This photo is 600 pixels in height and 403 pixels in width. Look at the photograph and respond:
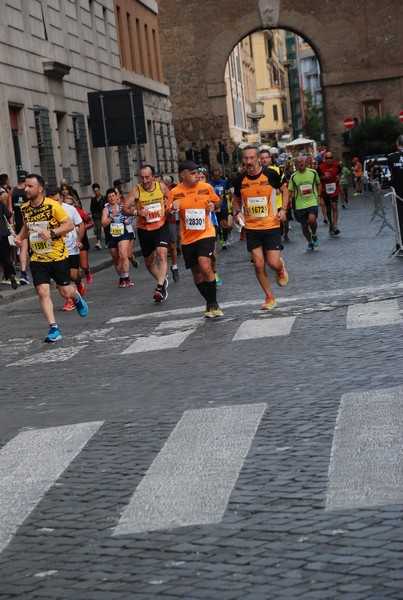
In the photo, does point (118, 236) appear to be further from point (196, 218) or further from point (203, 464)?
point (203, 464)

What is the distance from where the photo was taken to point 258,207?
15.5m

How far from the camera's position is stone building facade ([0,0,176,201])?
1232 inches

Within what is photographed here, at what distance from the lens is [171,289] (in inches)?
→ 780

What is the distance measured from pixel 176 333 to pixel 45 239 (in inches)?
70.7

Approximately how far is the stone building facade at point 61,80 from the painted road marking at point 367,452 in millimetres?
22094

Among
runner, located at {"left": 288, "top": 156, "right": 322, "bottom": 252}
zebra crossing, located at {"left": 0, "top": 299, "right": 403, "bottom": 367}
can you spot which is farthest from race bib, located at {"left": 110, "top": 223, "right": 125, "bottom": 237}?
zebra crossing, located at {"left": 0, "top": 299, "right": 403, "bottom": 367}

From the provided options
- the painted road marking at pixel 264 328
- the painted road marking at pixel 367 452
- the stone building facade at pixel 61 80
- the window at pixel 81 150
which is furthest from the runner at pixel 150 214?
the window at pixel 81 150

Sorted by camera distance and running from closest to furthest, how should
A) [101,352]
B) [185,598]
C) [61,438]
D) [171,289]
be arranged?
[185,598] < [61,438] < [101,352] < [171,289]

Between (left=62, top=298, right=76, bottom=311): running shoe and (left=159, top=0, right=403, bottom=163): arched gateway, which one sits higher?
(left=159, top=0, right=403, bottom=163): arched gateway

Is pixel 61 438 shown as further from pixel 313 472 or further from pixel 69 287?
pixel 69 287

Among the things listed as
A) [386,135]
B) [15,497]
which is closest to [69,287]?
[15,497]

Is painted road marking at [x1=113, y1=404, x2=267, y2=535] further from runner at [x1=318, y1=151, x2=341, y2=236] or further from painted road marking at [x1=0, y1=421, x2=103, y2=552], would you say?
runner at [x1=318, y1=151, x2=341, y2=236]

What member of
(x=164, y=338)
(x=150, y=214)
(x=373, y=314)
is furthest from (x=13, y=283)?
(x=373, y=314)

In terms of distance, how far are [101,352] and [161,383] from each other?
2.61 m
